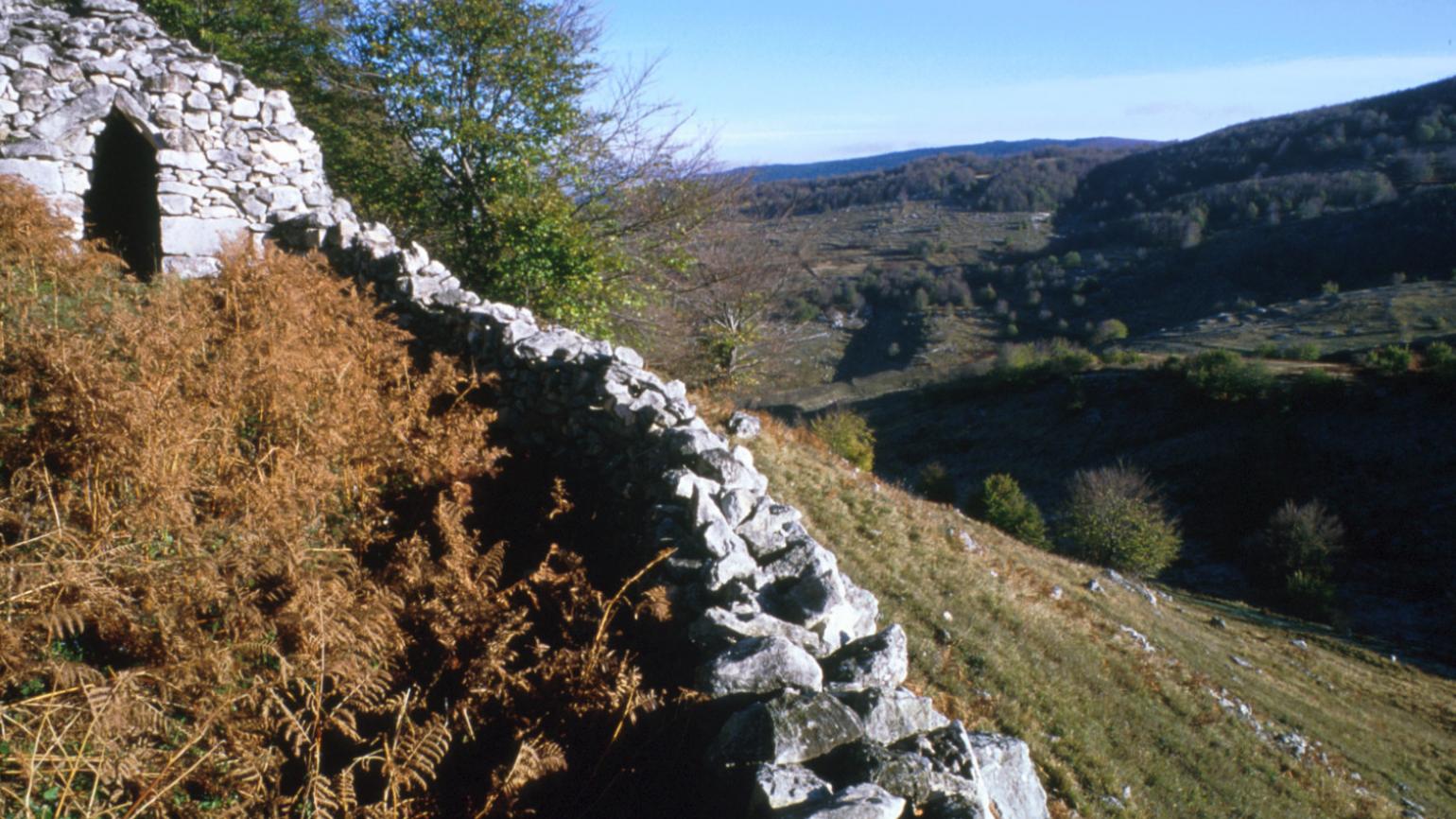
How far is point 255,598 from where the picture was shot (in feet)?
12.9

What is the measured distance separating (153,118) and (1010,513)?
30595mm

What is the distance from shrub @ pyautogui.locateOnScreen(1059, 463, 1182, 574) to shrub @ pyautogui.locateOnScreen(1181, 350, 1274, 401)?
17.0 metres

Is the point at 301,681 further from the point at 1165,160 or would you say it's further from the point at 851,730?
the point at 1165,160

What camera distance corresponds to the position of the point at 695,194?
626 inches

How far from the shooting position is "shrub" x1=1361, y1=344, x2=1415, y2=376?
44.8 meters

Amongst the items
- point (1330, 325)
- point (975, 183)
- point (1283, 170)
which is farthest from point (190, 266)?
point (975, 183)

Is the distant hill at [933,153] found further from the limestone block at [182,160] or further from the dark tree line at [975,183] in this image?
the limestone block at [182,160]

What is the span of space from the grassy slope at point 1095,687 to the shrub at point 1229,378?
36110 mm

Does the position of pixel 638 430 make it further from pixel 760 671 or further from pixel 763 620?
pixel 760 671

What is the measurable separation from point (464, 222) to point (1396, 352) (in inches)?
2071

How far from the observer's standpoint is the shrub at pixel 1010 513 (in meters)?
32.3

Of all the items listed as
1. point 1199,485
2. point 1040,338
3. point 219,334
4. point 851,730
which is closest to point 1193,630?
point 851,730

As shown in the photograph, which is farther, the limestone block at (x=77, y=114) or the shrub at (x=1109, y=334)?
the shrub at (x=1109, y=334)

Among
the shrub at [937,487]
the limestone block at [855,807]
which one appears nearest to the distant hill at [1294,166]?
the shrub at [937,487]
